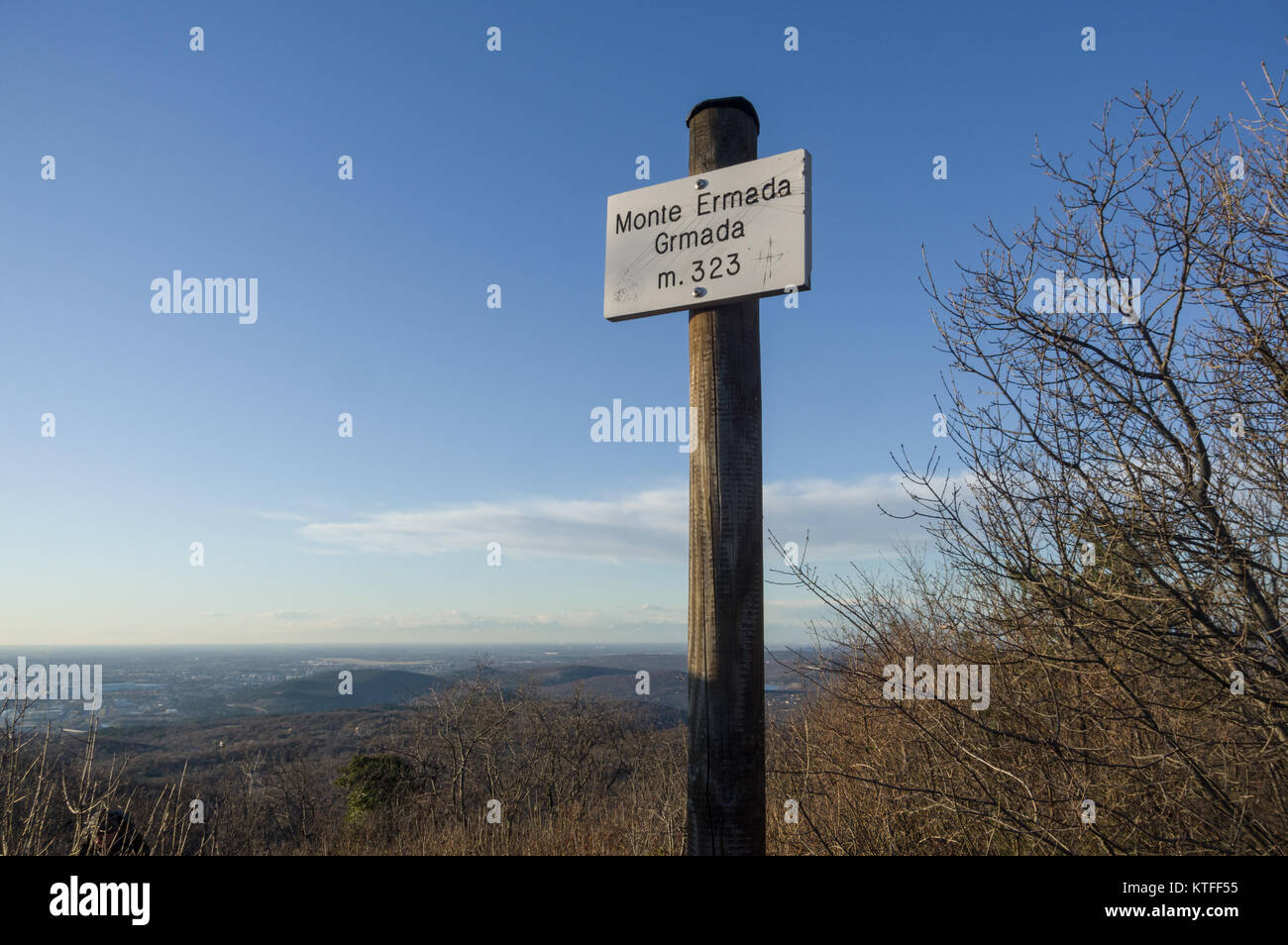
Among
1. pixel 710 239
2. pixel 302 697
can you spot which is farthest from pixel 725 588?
pixel 302 697

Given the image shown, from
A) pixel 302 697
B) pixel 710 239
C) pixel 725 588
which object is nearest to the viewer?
pixel 725 588

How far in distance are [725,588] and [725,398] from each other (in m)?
0.45

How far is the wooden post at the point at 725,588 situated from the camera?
61.6 inches

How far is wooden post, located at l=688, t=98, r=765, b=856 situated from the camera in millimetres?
1564

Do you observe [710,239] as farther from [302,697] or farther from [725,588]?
[302,697]

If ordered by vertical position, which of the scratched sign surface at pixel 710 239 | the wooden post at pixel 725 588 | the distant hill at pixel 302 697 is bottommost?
the distant hill at pixel 302 697

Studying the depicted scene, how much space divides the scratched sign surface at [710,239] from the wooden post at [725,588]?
3.5 inches

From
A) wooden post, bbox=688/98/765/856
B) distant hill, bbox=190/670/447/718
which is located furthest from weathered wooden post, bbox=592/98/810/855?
distant hill, bbox=190/670/447/718

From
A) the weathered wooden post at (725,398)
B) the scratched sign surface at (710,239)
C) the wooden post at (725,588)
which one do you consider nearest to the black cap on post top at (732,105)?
the weathered wooden post at (725,398)

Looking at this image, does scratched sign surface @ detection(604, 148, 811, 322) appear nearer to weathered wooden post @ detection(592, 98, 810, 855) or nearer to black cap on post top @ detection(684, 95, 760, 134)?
weathered wooden post @ detection(592, 98, 810, 855)

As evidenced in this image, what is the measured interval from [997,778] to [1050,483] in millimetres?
1589

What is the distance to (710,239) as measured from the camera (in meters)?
1.78

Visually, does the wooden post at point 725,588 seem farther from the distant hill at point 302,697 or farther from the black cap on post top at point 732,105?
the distant hill at point 302,697
